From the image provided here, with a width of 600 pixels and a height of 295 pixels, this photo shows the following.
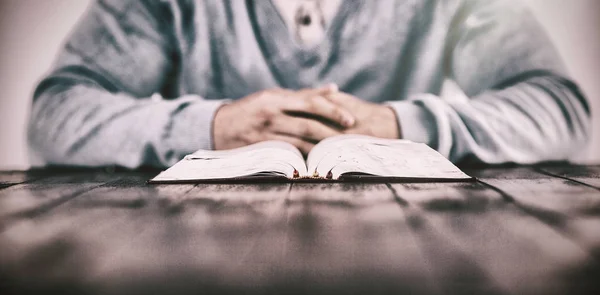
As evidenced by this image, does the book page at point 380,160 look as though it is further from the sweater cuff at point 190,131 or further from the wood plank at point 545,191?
the sweater cuff at point 190,131

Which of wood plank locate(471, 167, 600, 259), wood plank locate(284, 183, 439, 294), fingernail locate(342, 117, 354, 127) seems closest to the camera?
wood plank locate(284, 183, 439, 294)

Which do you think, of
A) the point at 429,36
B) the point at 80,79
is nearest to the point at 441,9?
the point at 429,36

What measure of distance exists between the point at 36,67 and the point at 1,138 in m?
0.26

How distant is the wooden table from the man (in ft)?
1.06

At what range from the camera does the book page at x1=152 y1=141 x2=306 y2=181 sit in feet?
2.40

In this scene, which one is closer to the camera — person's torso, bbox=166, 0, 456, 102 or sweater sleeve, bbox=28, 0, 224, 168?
sweater sleeve, bbox=28, 0, 224, 168

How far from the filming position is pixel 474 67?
1.31m

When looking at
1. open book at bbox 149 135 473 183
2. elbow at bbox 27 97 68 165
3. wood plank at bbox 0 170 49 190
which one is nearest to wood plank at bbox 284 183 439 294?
open book at bbox 149 135 473 183

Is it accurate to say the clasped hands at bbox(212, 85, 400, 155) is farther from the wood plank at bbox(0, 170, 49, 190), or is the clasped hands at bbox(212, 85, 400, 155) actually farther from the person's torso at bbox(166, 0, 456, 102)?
the wood plank at bbox(0, 170, 49, 190)

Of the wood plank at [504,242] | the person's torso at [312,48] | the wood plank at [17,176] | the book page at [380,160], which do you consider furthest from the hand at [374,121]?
the wood plank at [17,176]

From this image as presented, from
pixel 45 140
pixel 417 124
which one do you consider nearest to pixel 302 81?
pixel 417 124

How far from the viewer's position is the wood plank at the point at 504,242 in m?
0.30

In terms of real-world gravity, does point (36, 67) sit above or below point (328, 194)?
above

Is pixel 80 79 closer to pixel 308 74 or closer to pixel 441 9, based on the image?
pixel 308 74
